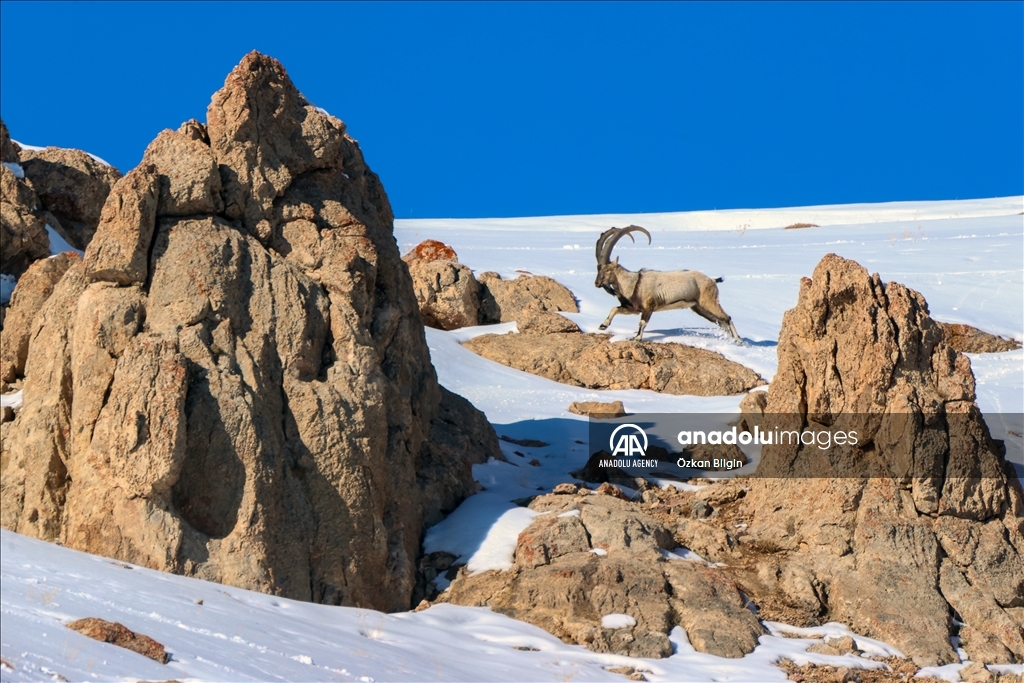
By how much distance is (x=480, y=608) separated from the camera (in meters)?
11.0

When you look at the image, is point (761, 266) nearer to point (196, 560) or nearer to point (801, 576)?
point (801, 576)

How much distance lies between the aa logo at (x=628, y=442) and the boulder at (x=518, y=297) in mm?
7777

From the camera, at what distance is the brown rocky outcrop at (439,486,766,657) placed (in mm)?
10562

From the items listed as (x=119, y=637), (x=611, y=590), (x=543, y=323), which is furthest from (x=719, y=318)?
(x=119, y=637)

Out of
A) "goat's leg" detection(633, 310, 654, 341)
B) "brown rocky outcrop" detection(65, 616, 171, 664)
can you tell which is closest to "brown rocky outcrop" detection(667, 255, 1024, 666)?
"brown rocky outcrop" detection(65, 616, 171, 664)

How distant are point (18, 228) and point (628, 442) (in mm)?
8296

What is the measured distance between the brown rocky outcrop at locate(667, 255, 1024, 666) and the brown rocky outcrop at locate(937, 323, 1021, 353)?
37.8ft

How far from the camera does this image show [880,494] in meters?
12.3

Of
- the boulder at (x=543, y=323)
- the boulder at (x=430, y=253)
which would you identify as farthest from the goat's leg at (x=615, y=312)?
the boulder at (x=430, y=253)

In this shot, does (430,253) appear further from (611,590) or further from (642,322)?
(611,590)

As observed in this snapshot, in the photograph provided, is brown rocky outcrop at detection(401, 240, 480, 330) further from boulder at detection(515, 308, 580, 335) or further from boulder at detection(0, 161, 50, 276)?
boulder at detection(0, 161, 50, 276)

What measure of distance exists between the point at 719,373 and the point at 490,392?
371 cm

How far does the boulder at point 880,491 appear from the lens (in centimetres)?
1148

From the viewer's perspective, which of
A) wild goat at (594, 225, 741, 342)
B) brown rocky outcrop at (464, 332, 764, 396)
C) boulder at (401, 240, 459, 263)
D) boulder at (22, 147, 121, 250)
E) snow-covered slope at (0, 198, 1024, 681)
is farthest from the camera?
boulder at (401, 240, 459, 263)
